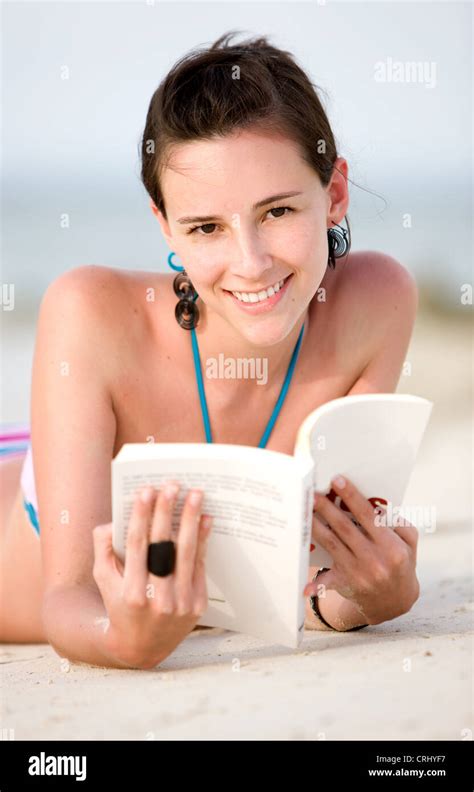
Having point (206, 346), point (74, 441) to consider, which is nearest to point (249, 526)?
point (74, 441)

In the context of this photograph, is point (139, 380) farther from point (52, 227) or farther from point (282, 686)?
point (52, 227)

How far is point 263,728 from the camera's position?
1656 millimetres

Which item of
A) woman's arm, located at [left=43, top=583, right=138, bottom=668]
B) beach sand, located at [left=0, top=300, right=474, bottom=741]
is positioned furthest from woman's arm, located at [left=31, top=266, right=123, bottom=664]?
beach sand, located at [left=0, top=300, right=474, bottom=741]

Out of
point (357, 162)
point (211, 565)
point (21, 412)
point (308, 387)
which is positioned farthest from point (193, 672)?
point (21, 412)

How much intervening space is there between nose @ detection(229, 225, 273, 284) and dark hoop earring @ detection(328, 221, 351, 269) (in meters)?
0.57

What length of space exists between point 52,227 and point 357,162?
35.1ft

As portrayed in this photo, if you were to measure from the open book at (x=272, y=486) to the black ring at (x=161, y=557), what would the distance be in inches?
2.5

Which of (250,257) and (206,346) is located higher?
(250,257)

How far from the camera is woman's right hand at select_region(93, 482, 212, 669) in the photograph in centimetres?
172

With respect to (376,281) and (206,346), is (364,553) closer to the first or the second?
(206,346)

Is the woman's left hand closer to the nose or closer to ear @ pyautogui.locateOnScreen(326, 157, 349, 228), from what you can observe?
the nose

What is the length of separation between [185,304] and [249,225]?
0.52 meters

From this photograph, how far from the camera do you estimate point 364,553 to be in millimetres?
2092

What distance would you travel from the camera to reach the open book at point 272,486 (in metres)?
1.71
